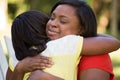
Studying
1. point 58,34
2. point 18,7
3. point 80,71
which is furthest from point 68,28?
point 18,7

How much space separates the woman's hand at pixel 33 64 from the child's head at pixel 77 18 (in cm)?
18

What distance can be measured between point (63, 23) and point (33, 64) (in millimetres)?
310

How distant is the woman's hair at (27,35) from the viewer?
319 centimetres

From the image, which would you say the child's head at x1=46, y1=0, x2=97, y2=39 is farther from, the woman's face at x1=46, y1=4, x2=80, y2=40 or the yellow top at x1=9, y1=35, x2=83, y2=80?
the yellow top at x1=9, y1=35, x2=83, y2=80

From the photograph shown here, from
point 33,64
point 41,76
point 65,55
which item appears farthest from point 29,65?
point 65,55

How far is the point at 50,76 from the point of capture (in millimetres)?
3061

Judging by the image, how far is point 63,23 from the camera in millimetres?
3207

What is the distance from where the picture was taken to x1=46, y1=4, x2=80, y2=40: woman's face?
126 inches

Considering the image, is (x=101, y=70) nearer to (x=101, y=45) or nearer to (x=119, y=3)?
(x=101, y=45)

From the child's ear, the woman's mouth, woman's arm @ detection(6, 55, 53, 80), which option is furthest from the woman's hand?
the child's ear

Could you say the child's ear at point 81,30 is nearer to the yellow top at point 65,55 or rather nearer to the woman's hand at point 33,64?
the yellow top at point 65,55

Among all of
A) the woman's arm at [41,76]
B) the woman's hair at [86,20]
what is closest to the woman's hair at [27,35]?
the woman's arm at [41,76]

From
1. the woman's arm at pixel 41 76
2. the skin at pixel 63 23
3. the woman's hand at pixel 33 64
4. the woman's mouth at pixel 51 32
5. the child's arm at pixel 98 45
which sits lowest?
the woman's arm at pixel 41 76

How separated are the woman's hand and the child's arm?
22 centimetres
